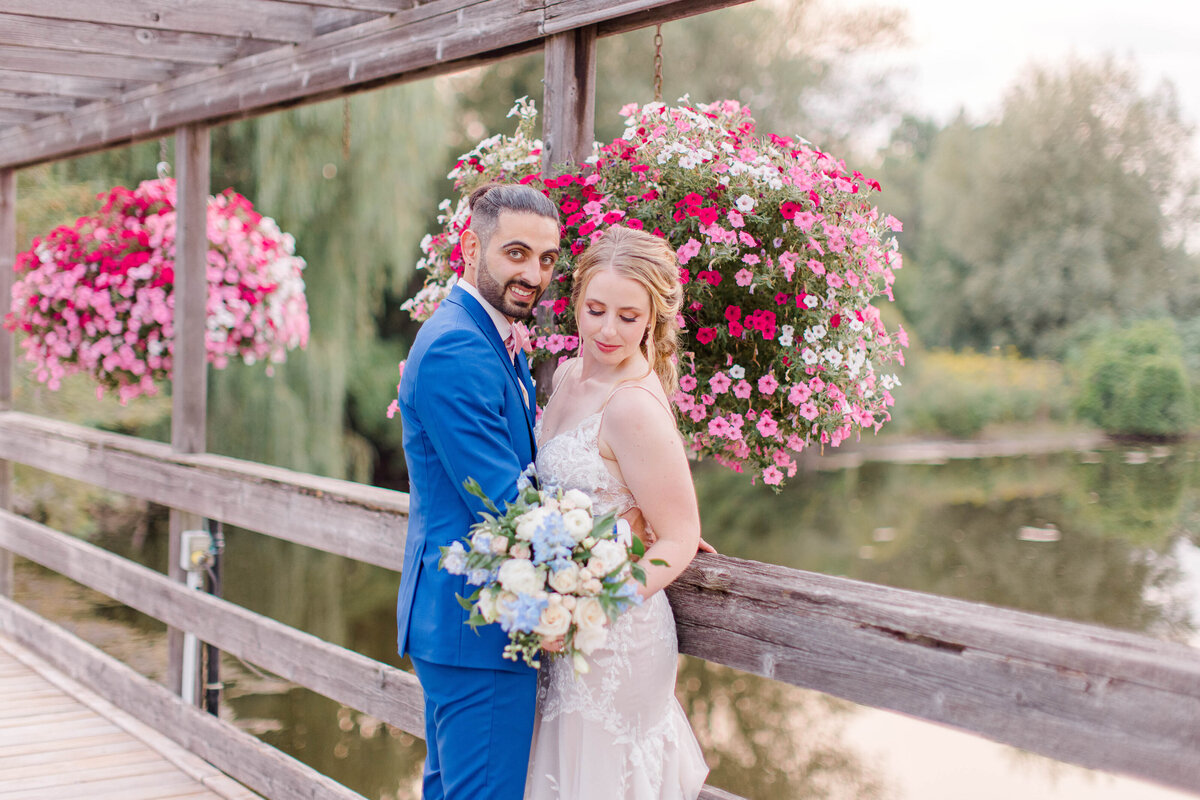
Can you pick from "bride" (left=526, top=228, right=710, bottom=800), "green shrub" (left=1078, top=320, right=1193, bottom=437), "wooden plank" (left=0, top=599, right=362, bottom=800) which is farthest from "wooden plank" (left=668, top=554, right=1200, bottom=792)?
"green shrub" (left=1078, top=320, right=1193, bottom=437)

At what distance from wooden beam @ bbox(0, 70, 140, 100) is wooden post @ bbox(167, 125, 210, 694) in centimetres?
49

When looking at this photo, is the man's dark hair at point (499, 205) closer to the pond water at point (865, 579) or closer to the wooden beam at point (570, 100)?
the wooden beam at point (570, 100)

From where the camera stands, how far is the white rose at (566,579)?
5.67 feet

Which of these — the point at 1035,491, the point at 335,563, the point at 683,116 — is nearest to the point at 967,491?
the point at 1035,491

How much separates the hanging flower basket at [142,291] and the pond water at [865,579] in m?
3.72

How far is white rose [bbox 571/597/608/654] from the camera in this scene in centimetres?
175

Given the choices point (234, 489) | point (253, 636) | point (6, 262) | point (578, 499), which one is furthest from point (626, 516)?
point (6, 262)

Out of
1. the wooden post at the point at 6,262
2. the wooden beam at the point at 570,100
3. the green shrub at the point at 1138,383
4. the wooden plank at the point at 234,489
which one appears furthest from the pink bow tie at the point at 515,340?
the green shrub at the point at 1138,383

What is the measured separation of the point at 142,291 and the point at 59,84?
38.5 inches

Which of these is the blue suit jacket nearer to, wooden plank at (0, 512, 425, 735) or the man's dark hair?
the man's dark hair

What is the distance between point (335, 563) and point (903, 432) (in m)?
13.3

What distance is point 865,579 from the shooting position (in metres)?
12.3

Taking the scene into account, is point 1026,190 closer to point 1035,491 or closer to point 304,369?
point 1035,491

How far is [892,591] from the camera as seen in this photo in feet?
6.43
